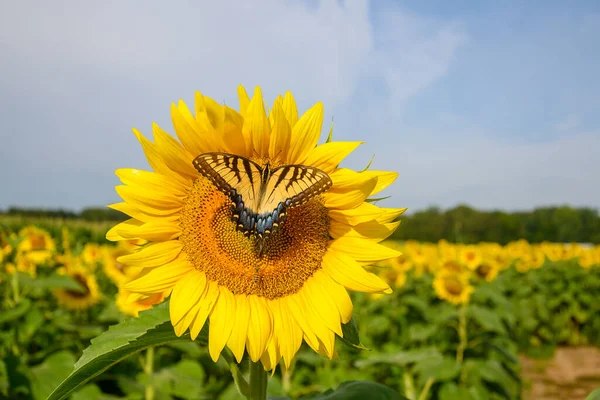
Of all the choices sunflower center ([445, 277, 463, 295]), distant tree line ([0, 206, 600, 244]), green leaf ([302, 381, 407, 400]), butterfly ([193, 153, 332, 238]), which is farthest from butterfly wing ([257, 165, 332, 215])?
distant tree line ([0, 206, 600, 244])

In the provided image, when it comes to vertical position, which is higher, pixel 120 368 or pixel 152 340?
pixel 152 340

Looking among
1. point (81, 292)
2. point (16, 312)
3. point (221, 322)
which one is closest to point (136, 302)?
point (221, 322)

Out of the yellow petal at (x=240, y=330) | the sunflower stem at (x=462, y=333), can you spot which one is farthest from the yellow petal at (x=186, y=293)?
the sunflower stem at (x=462, y=333)

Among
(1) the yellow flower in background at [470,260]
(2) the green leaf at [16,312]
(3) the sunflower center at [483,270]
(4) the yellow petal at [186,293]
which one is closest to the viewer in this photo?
(4) the yellow petal at [186,293]

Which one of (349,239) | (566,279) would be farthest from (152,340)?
(566,279)

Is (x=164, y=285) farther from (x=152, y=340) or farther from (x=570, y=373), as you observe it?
(x=570, y=373)

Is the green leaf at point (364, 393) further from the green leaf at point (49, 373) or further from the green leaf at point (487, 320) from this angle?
the green leaf at point (487, 320)

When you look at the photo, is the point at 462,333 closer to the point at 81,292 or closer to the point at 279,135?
the point at 81,292
